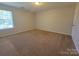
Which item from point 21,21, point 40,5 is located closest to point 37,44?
point 21,21

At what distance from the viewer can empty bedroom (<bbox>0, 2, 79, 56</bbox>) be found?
1.11m

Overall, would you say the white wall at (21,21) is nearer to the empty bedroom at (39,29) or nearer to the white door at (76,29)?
the empty bedroom at (39,29)

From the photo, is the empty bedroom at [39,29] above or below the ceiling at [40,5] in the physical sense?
below

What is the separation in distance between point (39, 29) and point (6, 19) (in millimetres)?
435

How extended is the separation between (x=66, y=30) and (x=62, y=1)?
1.19ft

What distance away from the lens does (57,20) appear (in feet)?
3.79

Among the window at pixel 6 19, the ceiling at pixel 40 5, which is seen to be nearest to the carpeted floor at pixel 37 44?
the window at pixel 6 19

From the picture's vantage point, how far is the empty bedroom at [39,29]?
1109mm

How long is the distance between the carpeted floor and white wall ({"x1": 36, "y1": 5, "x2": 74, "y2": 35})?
67 mm

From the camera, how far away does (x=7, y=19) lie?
112 cm

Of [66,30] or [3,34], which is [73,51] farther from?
[3,34]

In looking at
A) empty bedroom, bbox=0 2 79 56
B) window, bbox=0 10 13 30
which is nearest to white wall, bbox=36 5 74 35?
empty bedroom, bbox=0 2 79 56

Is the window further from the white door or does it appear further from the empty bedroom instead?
the white door

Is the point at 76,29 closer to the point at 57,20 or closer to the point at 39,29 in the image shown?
the point at 57,20
